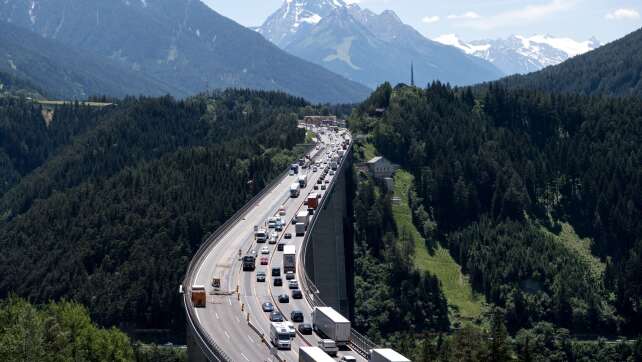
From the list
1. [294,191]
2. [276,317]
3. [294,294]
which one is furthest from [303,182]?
[276,317]

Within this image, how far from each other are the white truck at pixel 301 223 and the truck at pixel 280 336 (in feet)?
154

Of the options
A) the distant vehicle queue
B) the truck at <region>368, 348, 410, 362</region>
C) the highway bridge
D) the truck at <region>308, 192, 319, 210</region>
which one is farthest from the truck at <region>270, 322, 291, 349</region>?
the truck at <region>308, 192, 319, 210</region>

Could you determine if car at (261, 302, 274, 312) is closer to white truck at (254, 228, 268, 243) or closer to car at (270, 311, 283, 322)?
car at (270, 311, 283, 322)

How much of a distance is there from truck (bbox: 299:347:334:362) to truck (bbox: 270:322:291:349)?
5851 mm

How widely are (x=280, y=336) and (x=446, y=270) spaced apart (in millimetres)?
103553

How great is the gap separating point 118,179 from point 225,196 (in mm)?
26369

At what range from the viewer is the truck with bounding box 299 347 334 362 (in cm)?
6481

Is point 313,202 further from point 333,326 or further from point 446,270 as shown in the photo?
point 333,326

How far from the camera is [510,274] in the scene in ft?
559

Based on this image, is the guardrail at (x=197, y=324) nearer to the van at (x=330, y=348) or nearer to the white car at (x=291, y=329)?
the white car at (x=291, y=329)

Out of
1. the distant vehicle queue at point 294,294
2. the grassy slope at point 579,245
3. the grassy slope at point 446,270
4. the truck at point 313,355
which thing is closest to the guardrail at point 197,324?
the distant vehicle queue at point 294,294

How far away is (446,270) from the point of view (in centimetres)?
17625

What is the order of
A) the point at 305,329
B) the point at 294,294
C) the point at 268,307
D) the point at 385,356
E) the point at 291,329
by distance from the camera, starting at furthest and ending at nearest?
1. the point at 294,294
2. the point at 268,307
3. the point at 305,329
4. the point at 291,329
5. the point at 385,356

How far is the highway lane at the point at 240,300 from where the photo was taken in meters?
76.5
